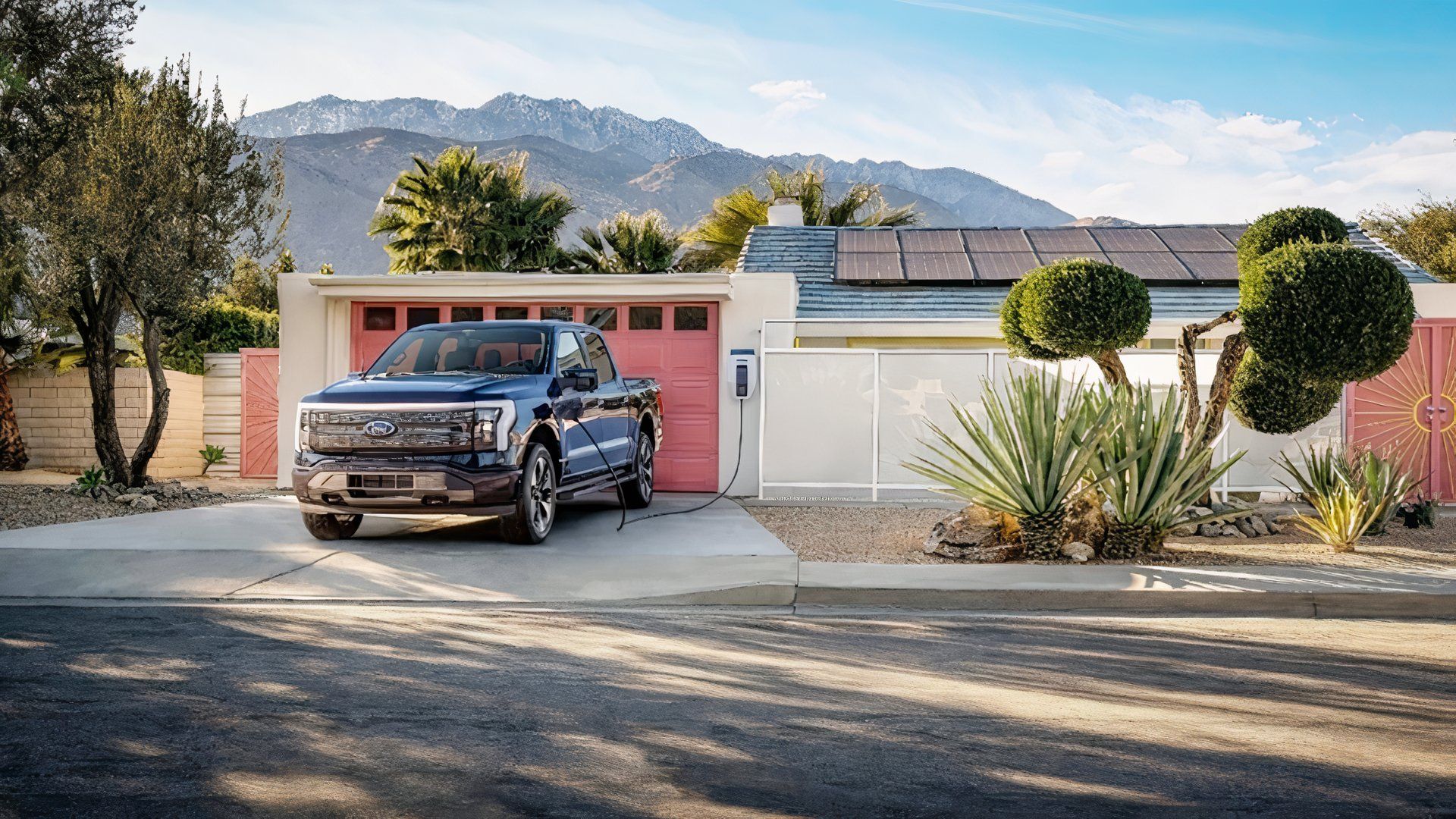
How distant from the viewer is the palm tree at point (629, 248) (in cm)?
3356

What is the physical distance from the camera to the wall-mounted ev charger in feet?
50.0

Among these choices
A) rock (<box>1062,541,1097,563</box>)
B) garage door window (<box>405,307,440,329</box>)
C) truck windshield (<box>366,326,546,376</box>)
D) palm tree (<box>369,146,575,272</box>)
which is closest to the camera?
rock (<box>1062,541,1097,563</box>)

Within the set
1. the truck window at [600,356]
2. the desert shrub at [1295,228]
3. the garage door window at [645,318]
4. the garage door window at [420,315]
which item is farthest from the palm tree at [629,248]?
the desert shrub at [1295,228]

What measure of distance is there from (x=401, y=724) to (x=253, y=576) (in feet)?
14.6

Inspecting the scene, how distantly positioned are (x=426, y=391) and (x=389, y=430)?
45cm

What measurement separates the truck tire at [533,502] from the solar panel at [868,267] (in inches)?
402

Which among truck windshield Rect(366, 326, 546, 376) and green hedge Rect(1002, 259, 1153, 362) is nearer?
green hedge Rect(1002, 259, 1153, 362)

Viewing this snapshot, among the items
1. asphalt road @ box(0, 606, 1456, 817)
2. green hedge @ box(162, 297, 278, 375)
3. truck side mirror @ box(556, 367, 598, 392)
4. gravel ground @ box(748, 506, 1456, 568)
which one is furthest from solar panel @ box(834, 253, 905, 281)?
asphalt road @ box(0, 606, 1456, 817)

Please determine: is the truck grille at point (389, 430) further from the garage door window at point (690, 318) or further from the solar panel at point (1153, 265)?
the solar panel at point (1153, 265)

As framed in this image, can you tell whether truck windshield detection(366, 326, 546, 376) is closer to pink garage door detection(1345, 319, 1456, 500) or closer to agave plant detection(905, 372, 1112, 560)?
agave plant detection(905, 372, 1112, 560)

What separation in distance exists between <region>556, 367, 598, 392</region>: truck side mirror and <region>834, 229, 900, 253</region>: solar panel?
1119 cm

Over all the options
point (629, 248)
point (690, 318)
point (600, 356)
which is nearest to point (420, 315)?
point (690, 318)

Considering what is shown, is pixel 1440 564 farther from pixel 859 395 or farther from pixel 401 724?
pixel 401 724

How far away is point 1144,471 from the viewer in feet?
33.9
